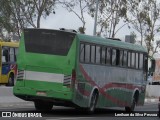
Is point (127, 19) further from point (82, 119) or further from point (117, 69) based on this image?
point (82, 119)

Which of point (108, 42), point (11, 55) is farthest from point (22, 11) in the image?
point (108, 42)

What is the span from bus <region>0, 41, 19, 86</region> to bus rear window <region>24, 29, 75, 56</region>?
20.6m

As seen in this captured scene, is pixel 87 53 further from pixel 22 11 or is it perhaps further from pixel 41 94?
pixel 22 11

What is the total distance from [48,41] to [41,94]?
6.08 ft

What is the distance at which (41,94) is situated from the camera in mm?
21172

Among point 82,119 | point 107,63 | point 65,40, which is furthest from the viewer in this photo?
point 107,63

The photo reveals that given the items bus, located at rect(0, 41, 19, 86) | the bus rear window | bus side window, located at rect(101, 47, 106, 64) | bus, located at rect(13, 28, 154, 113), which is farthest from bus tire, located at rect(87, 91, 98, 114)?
bus, located at rect(0, 41, 19, 86)

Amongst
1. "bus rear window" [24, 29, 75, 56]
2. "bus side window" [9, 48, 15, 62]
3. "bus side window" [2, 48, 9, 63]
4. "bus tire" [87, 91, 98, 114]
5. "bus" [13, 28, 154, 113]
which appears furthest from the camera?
"bus side window" [9, 48, 15, 62]

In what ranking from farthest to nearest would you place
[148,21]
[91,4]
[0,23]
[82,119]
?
[148,21] < [0,23] < [91,4] < [82,119]

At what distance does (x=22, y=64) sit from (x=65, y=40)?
173cm

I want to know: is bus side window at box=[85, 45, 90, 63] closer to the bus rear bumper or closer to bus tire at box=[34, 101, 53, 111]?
the bus rear bumper

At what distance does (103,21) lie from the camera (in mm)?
57406

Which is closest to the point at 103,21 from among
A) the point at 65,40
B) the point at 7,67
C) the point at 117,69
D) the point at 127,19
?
the point at 127,19

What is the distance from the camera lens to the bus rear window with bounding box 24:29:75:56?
835 inches
